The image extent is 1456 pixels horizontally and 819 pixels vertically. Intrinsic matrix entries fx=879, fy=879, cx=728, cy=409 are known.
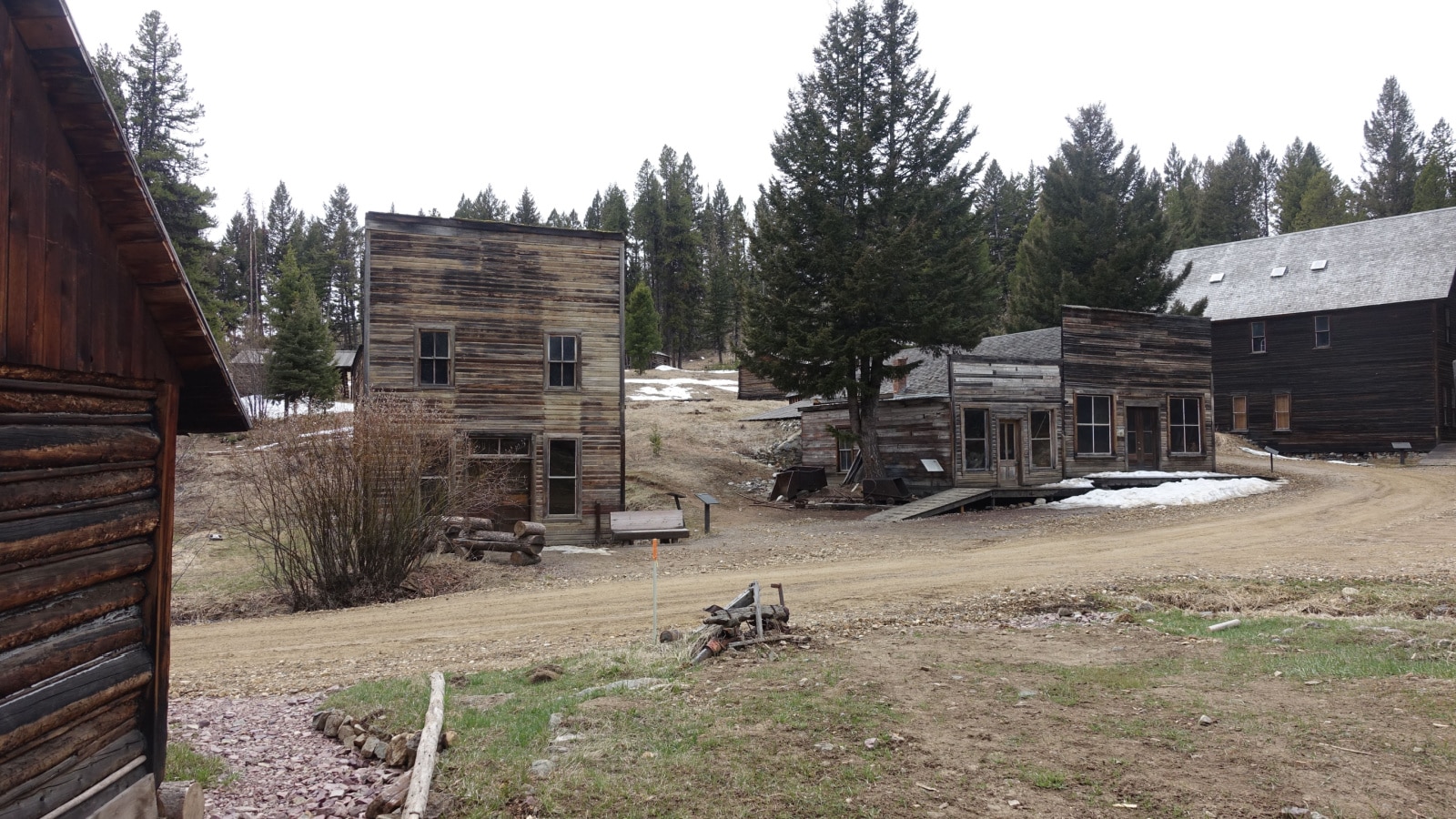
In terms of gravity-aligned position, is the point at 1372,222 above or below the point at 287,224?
below

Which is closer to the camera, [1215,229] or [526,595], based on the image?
[526,595]

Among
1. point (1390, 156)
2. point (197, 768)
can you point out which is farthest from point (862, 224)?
point (1390, 156)

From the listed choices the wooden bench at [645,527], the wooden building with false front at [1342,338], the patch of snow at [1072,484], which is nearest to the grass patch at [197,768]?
the wooden bench at [645,527]

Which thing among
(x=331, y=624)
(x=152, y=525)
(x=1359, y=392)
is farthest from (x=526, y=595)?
(x=1359, y=392)

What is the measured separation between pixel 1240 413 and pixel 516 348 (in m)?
36.7

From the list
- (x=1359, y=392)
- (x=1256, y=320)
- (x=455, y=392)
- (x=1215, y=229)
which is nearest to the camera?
(x=455, y=392)

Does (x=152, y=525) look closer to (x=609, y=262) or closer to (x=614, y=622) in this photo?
(x=614, y=622)

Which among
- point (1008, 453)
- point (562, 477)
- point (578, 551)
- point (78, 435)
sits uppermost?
point (78, 435)

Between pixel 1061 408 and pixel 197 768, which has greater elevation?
pixel 1061 408

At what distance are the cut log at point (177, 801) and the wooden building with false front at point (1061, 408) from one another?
24.1 meters

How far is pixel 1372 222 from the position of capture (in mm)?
42062

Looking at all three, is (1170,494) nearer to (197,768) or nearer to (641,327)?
(197,768)

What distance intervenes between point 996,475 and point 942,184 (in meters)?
9.44

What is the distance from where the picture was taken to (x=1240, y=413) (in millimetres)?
43062
